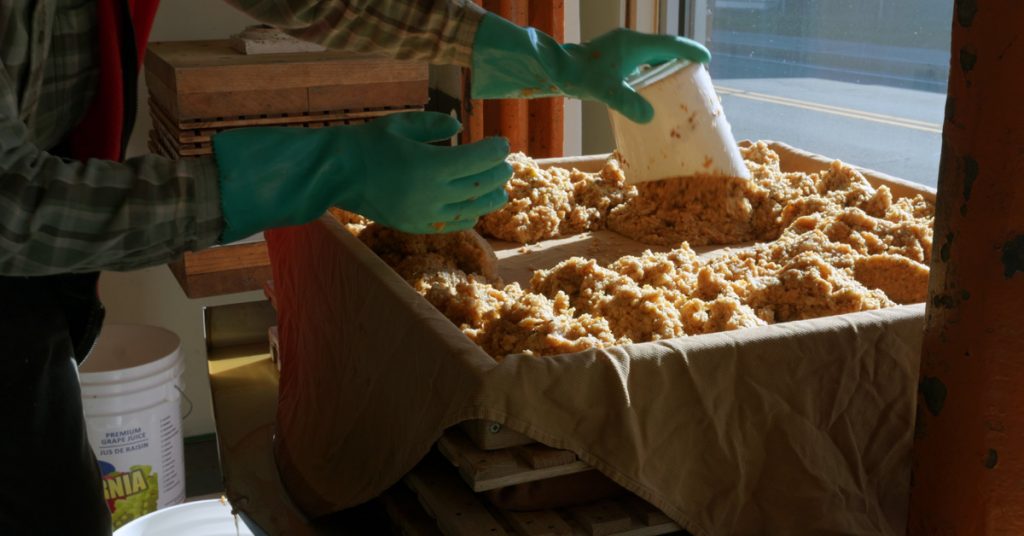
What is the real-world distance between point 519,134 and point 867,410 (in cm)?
205

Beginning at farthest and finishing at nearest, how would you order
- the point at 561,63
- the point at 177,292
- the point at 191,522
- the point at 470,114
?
the point at 177,292 < the point at 470,114 < the point at 191,522 < the point at 561,63

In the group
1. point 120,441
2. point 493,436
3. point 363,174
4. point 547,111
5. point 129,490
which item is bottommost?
point 129,490

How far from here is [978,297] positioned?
2.54ft

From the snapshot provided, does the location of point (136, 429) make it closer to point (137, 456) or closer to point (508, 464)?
point (137, 456)

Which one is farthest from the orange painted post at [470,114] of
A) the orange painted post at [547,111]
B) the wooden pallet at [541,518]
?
the wooden pallet at [541,518]

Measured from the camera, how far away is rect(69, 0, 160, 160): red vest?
1.25m

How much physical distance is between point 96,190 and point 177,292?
7.69ft

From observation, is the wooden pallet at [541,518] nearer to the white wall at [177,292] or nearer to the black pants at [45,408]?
the black pants at [45,408]

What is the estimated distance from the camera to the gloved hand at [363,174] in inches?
43.7

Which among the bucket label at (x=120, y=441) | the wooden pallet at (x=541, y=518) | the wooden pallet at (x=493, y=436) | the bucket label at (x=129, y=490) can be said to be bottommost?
the bucket label at (x=129, y=490)


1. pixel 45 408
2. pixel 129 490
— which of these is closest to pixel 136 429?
pixel 129 490

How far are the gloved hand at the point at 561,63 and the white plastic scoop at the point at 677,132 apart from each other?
12 cm

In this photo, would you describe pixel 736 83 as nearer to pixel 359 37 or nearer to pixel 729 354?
pixel 359 37

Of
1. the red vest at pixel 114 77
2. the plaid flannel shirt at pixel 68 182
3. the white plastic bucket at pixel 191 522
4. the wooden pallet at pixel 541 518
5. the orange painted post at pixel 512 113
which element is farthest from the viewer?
the orange painted post at pixel 512 113
